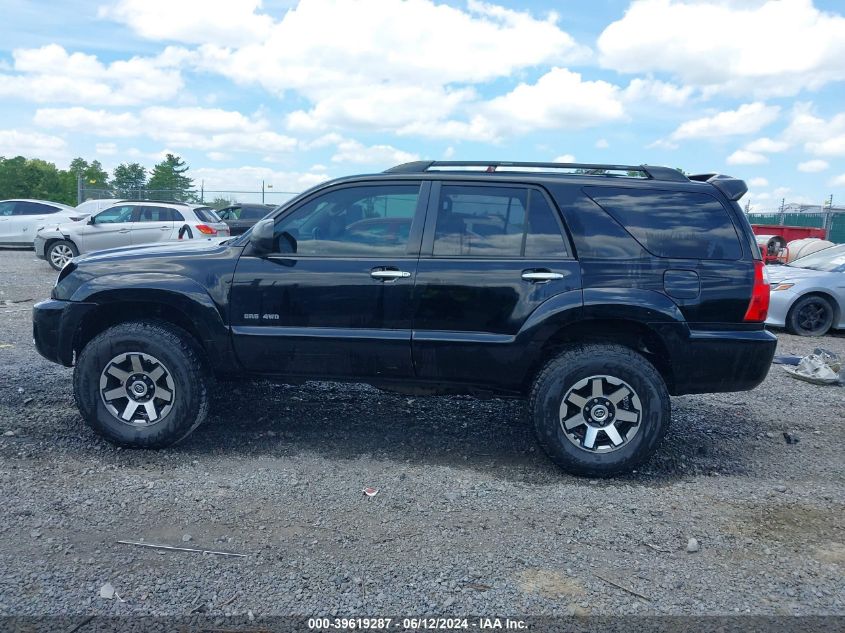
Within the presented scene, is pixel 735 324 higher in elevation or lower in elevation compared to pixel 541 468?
higher

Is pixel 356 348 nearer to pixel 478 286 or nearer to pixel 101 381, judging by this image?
pixel 478 286

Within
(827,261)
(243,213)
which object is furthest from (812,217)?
(243,213)

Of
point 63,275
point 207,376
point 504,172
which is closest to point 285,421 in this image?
point 207,376

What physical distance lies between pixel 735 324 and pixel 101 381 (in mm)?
3991

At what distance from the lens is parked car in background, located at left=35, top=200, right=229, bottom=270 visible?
1492cm

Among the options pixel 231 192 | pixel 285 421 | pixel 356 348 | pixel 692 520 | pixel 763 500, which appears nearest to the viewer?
pixel 692 520

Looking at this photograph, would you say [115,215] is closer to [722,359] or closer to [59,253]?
[59,253]

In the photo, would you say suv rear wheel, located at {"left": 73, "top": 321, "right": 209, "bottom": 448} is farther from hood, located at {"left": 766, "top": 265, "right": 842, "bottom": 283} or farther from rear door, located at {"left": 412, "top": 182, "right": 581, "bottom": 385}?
hood, located at {"left": 766, "top": 265, "right": 842, "bottom": 283}

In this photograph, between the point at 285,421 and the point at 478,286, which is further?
the point at 285,421

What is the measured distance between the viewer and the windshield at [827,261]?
387 inches

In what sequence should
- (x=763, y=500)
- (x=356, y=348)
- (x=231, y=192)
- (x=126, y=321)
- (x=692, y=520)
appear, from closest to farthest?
(x=692, y=520), (x=763, y=500), (x=356, y=348), (x=126, y=321), (x=231, y=192)

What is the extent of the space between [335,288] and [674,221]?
2.14 metres

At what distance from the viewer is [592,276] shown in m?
4.33

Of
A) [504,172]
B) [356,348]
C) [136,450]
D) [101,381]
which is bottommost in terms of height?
[136,450]
